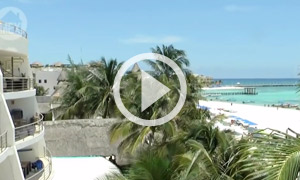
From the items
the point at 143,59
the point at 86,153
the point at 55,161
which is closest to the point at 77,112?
the point at 143,59

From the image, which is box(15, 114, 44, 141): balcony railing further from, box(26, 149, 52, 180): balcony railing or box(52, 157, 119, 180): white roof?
box(52, 157, 119, 180): white roof

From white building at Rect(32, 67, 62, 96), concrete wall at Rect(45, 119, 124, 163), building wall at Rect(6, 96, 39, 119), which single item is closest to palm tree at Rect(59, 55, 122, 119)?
concrete wall at Rect(45, 119, 124, 163)

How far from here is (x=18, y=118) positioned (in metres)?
17.1

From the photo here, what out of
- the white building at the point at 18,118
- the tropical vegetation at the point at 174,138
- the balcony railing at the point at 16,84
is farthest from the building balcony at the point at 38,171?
the tropical vegetation at the point at 174,138

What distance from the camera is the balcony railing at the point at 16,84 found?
14914 mm

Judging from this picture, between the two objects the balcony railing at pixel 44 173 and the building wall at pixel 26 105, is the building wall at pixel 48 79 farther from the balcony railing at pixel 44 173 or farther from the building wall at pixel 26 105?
the balcony railing at pixel 44 173

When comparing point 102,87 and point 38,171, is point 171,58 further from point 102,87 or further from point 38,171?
point 38,171

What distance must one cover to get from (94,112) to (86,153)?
8.34 metres

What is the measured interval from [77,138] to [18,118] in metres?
4.80

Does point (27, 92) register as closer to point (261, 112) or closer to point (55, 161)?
point (55, 161)

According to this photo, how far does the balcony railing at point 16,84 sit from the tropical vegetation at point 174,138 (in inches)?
196

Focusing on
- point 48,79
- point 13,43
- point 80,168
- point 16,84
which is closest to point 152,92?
point 80,168

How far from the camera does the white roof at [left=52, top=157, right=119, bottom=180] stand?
15.7 meters

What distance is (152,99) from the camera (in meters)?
18.5
